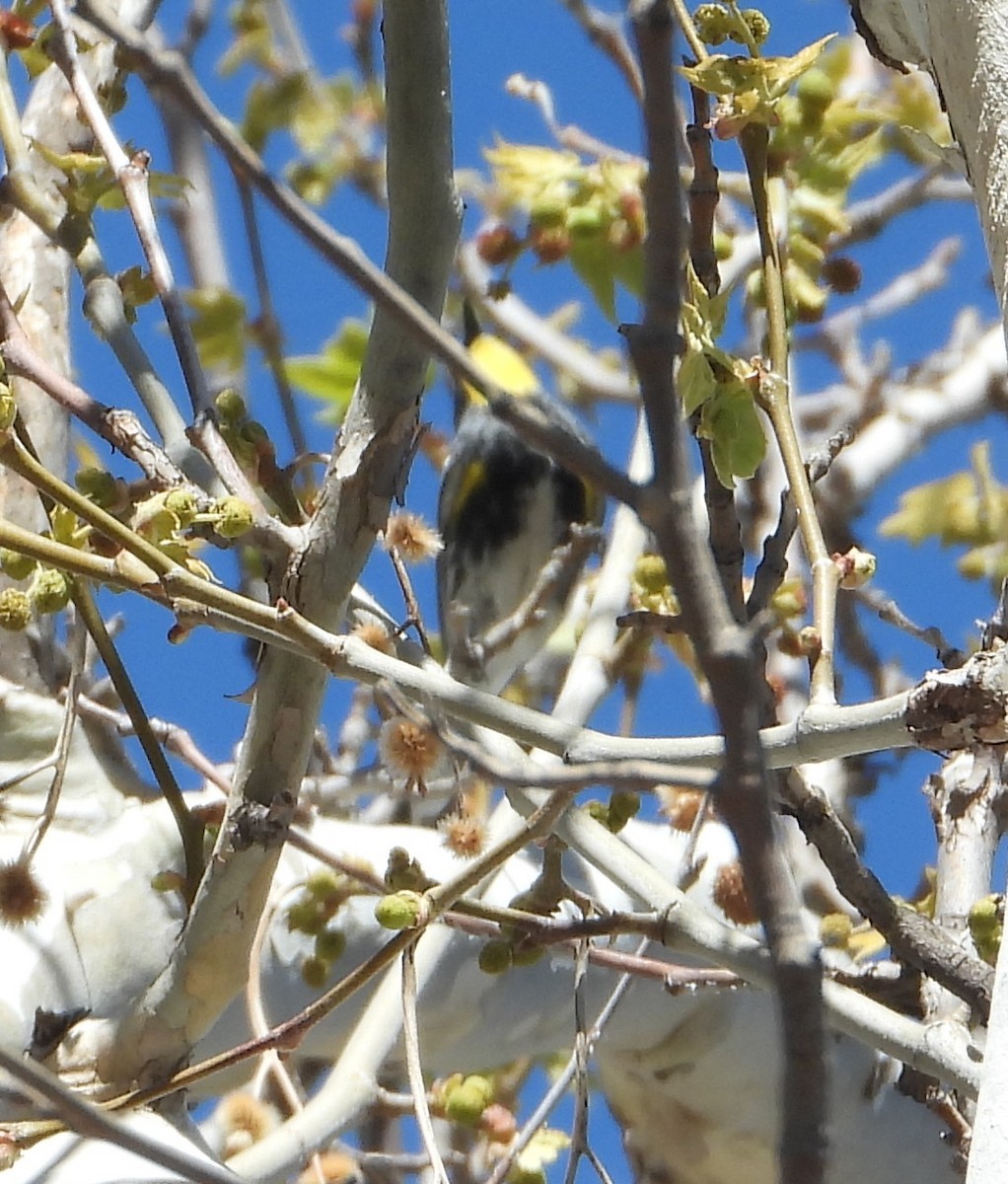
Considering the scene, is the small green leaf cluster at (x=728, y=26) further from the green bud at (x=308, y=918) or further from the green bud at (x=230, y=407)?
the green bud at (x=308, y=918)

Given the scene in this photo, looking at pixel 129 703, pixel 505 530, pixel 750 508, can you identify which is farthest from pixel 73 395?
pixel 505 530

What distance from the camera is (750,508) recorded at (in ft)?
6.60

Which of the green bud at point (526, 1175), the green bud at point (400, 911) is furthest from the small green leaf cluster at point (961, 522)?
the green bud at point (400, 911)

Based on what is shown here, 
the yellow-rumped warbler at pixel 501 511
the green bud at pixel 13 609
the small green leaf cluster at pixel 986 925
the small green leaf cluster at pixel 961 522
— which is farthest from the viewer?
the yellow-rumped warbler at pixel 501 511

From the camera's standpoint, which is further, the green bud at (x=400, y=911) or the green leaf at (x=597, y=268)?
the green leaf at (x=597, y=268)

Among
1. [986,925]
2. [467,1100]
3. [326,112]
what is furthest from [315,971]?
[326,112]

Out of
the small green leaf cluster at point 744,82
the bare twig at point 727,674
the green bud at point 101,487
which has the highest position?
the small green leaf cluster at point 744,82

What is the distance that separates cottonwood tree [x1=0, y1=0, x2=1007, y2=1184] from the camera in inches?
19.2

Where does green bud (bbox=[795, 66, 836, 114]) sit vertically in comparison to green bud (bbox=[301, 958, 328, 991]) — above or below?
above

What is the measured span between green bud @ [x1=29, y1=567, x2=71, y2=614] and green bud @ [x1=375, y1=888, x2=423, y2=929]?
0.23 m

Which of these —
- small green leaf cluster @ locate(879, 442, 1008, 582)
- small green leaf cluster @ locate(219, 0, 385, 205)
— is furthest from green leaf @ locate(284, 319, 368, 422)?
small green leaf cluster @ locate(879, 442, 1008, 582)

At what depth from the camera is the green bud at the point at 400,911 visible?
798mm

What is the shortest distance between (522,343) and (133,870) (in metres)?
1.77

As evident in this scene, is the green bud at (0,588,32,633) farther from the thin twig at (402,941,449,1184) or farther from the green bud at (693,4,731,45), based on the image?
the green bud at (693,4,731,45)
